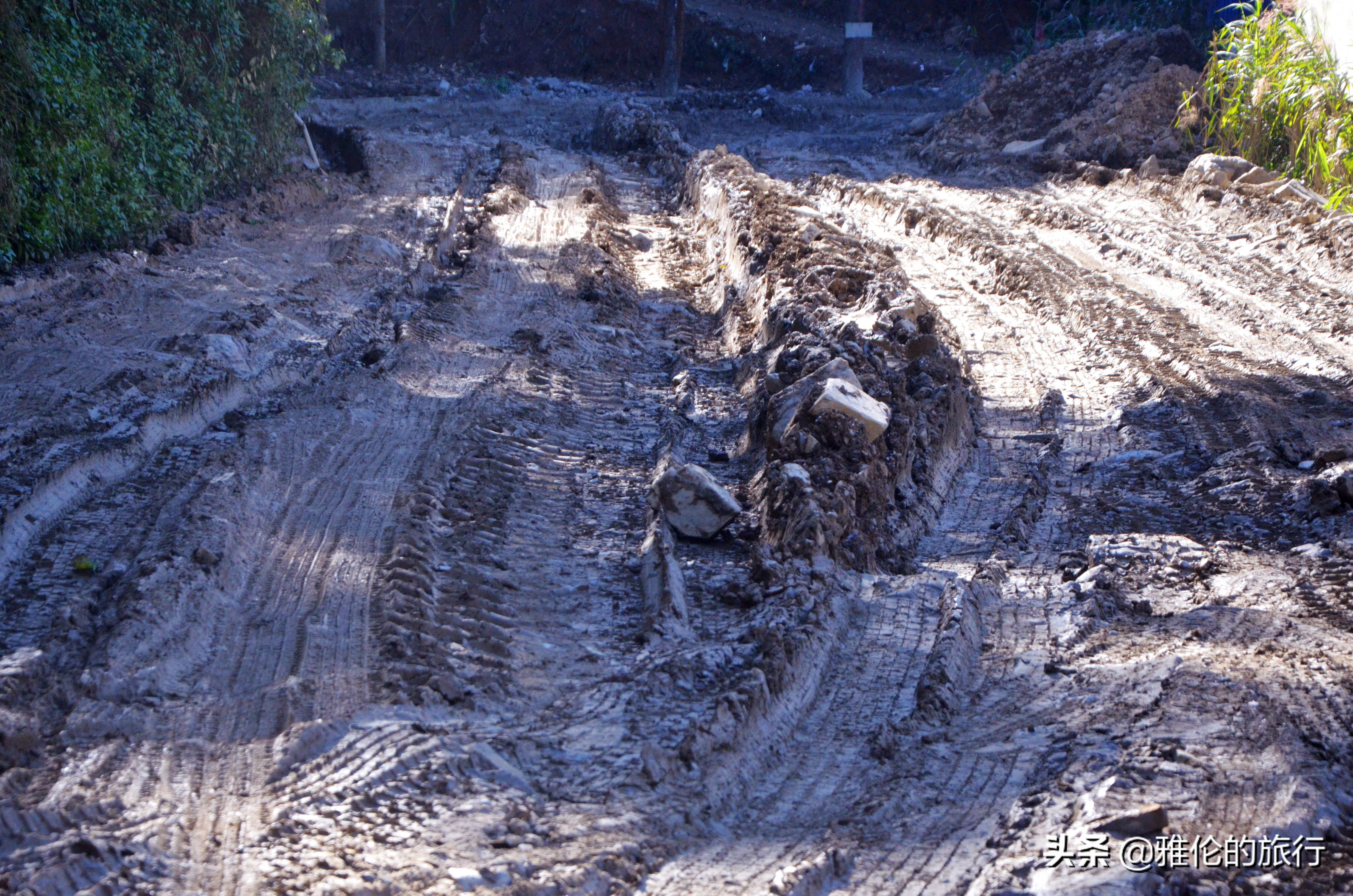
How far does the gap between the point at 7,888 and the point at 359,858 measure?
79cm

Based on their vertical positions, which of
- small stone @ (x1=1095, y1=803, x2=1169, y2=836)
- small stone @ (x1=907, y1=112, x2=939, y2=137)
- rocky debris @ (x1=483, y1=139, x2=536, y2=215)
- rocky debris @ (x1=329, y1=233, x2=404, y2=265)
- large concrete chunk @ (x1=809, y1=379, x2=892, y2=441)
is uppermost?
small stone @ (x1=907, y1=112, x2=939, y2=137)

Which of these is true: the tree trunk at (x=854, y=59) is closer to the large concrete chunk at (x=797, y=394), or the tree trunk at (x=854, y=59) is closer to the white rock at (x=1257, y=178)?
the white rock at (x=1257, y=178)

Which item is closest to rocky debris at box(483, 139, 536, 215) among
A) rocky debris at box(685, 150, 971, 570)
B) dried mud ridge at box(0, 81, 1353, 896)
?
dried mud ridge at box(0, 81, 1353, 896)

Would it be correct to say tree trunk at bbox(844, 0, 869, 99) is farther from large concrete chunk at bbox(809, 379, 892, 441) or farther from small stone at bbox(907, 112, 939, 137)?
large concrete chunk at bbox(809, 379, 892, 441)

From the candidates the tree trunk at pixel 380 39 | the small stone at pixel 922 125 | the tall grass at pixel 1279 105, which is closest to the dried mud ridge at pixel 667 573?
the tall grass at pixel 1279 105

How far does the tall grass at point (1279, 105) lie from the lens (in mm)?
10078

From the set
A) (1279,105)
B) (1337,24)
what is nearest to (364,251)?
(1279,105)

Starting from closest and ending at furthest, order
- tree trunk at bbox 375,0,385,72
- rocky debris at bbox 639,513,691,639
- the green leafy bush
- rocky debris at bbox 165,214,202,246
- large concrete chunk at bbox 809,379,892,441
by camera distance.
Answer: rocky debris at bbox 639,513,691,639 < large concrete chunk at bbox 809,379,892,441 < the green leafy bush < rocky debris at bbox 165,214,202,246 < tree trunk at bbox 375,0,385,72

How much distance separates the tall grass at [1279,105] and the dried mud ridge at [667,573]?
5.98 feet

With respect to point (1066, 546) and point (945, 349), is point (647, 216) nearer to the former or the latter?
point (945, 349)

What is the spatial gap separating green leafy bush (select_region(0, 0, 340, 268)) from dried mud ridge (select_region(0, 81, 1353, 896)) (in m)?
0.62

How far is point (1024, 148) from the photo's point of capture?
15367 mm

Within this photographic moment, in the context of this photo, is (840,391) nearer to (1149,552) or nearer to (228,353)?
(1149,552)

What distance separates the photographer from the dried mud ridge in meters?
2.65
